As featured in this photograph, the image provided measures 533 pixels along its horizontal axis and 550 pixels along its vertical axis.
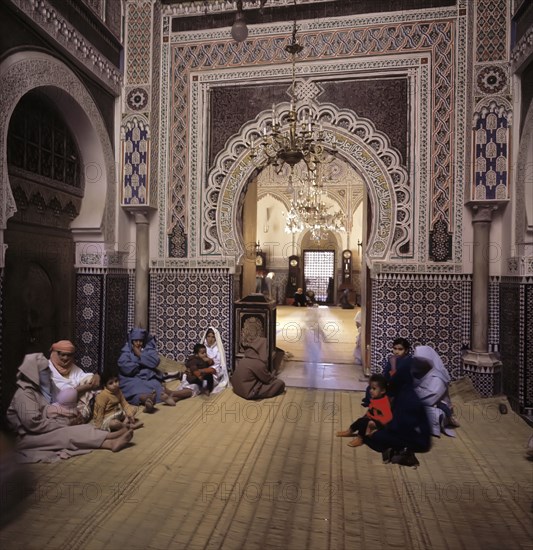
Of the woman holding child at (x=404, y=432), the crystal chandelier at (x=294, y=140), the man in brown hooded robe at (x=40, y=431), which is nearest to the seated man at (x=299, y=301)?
the crystal chandelier at (x=294, y=140)

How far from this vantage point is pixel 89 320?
4.01m

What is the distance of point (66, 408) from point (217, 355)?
5.18 ft

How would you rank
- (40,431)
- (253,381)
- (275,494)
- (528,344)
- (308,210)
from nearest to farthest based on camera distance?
(275,494), (40,431), (528,344), (253,381), (308,210)

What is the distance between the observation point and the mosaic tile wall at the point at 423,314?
3.93m

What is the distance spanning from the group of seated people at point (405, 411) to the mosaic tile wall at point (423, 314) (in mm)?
878

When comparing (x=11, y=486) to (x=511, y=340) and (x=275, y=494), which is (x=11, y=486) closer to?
(x=275, y=494)

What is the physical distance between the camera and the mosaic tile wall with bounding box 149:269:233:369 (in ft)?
14.3

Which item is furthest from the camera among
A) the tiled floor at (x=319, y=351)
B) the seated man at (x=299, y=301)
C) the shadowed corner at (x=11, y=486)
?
the seated man at (x=299, y=301)

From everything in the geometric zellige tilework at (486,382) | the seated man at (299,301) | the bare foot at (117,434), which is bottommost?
the bare foot at (117,434)

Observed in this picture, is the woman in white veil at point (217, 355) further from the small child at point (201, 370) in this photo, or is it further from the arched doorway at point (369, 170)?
the arched doorway at point (369, 170)

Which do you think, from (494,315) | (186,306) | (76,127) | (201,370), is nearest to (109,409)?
(201,370)

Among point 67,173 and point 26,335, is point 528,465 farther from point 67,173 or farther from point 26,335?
point 67,173

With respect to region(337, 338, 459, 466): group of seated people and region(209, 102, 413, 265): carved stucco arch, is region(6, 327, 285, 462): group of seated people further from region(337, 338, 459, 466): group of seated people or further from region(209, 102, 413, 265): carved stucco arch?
region(209, 102, 413, 265): carved stucco arch

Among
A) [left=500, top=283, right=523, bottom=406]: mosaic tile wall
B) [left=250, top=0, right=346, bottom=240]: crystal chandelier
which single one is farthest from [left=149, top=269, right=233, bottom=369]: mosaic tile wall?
[left=500, top=283, right=523, bottom=406]: mosaic tile wall
